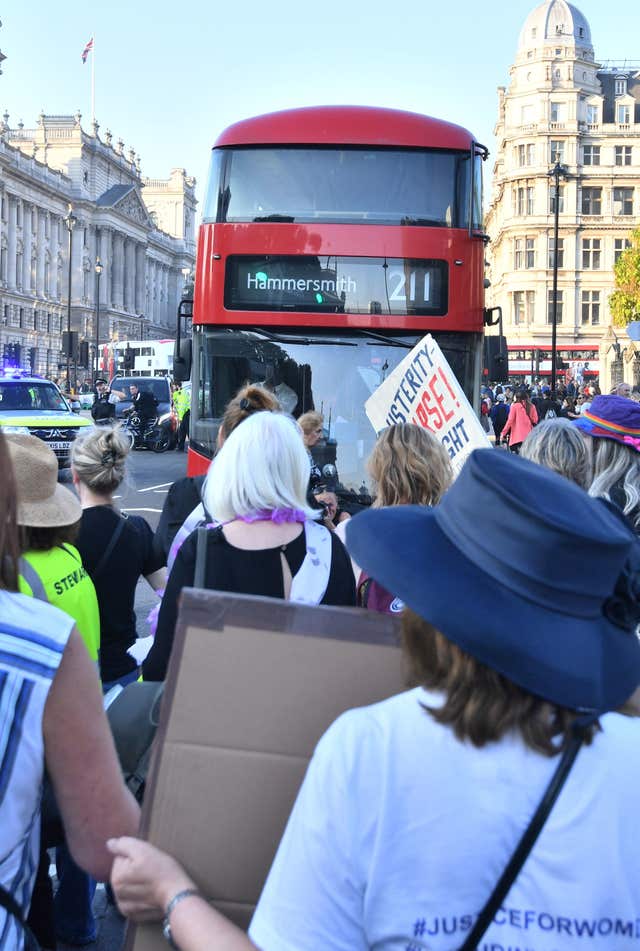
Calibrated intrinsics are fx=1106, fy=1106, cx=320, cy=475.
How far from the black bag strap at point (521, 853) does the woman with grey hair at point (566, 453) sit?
2.71 metres

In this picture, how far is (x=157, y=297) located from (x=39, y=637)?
14481 cm

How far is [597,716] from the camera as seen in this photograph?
149 cm

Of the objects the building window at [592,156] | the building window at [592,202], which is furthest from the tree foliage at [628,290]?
the building window at [592,156]

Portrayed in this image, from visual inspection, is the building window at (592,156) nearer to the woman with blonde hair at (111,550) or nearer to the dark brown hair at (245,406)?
the dark brown hair at (245,406)

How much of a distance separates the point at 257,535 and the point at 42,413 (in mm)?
19135

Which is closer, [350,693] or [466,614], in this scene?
[466,614]

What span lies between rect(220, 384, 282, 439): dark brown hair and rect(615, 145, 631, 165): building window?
79082mm

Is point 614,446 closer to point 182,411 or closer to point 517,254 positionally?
point 182,411

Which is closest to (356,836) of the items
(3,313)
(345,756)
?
(345,756)

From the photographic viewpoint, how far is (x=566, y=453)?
13.6 ft

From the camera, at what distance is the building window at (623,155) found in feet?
255

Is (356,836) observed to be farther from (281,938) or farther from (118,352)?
(118,352)

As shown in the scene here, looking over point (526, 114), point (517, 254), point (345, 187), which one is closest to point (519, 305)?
point (517, 254)

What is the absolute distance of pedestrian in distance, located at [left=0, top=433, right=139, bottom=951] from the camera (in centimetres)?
169
